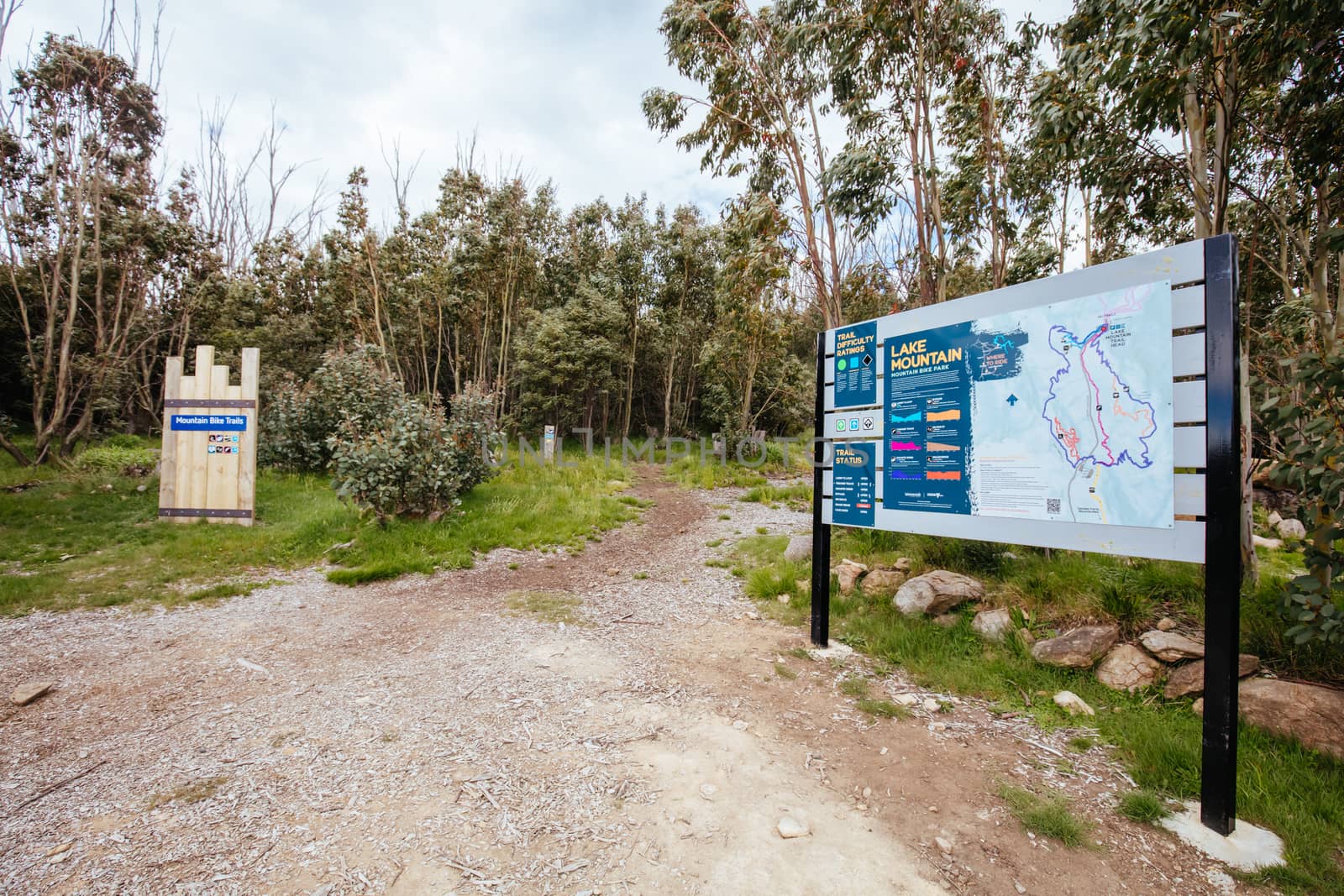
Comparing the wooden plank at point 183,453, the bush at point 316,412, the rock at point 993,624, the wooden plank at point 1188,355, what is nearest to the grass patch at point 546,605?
the rock at point 993,624

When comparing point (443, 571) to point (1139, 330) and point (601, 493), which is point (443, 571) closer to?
point (601, 493)

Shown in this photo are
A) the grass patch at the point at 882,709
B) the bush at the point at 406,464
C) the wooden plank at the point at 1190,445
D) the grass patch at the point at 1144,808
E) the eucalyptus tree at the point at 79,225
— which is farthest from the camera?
the eucalyptus tree at the point at 79,225

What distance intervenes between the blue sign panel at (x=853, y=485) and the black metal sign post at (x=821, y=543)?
0.12m

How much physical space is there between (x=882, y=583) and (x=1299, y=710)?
2.56m

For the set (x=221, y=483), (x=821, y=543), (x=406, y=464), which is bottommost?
(x=821, y=543)

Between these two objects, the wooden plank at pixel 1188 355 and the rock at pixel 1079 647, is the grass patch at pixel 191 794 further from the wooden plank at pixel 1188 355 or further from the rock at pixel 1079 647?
the wooden plank at pixel 1188 355

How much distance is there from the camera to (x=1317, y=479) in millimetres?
2773

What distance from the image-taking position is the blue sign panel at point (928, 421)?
3.51 m

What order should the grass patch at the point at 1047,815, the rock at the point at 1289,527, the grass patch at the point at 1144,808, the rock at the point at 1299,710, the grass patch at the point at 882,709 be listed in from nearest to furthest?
the grass patch at the point at 1047,815, the grass patch at the point at 1144,808, the rock at the point at 1299,710, the grass patch at the point at 882,709, the rock at the point at 1289,527

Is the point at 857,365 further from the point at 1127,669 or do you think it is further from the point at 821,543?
the point at 1127,669

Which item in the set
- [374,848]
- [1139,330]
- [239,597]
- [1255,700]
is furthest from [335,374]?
[1255,700]

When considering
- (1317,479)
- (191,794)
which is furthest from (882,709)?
(191,794)

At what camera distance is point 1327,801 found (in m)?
2.32

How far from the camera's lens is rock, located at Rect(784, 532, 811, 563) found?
20.7 feet
